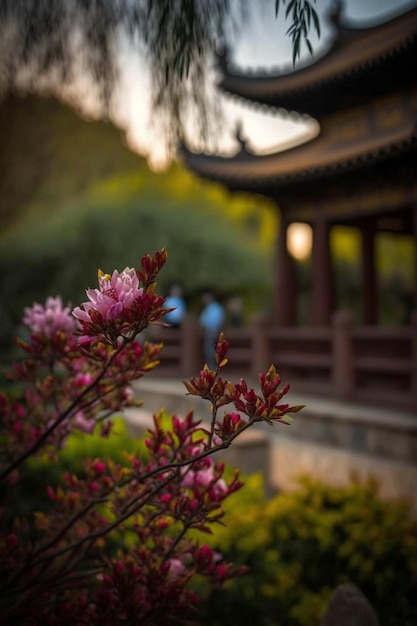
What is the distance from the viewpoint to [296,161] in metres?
9.31

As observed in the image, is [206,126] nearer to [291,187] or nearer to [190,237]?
[291,187]

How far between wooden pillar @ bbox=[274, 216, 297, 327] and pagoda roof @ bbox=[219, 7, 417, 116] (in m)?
1.99

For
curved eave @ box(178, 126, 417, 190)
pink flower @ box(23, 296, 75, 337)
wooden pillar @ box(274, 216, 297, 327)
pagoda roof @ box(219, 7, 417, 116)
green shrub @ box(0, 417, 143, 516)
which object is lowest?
green shrub @ box(0, 417, 143, 516)

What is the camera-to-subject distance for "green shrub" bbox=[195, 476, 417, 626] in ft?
12.4

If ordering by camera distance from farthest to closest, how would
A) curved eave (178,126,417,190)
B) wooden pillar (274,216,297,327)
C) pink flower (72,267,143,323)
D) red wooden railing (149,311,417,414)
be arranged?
wooden pillar (274,216,297,327), curved eave (178,126,417,190), red wooden railing (149,311,417,414), pink flower (72,267,143,323)

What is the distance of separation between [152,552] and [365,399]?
5.50 meters

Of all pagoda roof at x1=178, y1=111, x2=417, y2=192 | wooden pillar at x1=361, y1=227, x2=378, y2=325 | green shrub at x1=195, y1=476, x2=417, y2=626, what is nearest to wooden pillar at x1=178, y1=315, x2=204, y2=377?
pagoda roof at x1=178, y1=111, x2=417, y2=192

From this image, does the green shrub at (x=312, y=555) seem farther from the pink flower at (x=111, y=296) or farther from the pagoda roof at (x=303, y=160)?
the pagoda roof at (x=303, y=160)

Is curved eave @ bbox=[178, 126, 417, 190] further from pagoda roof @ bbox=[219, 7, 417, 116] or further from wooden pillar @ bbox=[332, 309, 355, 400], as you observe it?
wooden pillar @ bbox=[332, 309, 355, 400]

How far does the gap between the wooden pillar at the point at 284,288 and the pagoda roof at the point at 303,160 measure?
1.06 meters

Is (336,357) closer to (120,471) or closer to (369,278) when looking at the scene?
(369,278)

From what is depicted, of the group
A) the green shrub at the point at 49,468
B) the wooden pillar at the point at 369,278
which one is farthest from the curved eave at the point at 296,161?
the green shrub at the point at 49,468

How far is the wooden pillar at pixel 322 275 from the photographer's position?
938 centimetres

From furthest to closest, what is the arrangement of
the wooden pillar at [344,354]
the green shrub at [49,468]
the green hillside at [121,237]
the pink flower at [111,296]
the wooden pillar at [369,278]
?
the green hillside at [121,237]
the wooden pillar at [369,278]
the wooden pillar at [344,354]
the green shrub at [49,468]
the pink flower at [111,296]
